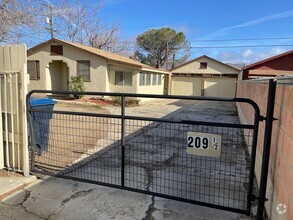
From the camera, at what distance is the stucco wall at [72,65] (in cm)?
1633

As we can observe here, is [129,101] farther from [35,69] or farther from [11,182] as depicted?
[11,182]

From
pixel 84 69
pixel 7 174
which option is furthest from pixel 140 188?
pixel 84 69

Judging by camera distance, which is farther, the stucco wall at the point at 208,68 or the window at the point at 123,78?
the stucco wall at the point at 208,68

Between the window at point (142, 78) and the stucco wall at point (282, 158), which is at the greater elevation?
the window at point (142, 78)

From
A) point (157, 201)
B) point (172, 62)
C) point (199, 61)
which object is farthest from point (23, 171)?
point (172, 62)

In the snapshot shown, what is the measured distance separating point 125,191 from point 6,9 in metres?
11.2

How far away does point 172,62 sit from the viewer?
42062 millimetres

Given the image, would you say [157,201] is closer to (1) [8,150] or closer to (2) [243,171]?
(2) [243,171]

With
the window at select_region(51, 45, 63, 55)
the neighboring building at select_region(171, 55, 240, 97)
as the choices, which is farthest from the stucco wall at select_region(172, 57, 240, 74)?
the window at select_region(51, 45, 63, 55)

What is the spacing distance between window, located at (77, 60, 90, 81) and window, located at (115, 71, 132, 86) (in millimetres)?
1987

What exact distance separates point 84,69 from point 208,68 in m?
13.7

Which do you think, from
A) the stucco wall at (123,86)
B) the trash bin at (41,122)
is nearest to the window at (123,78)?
the stucco wall at (123,86)

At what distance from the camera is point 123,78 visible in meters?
17.4

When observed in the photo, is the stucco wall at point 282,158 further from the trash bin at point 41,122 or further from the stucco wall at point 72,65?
the stucco wall at point 72,65
